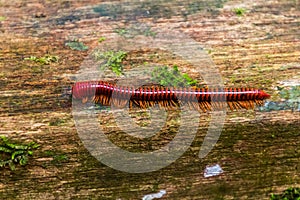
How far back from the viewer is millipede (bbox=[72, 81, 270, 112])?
4352mm

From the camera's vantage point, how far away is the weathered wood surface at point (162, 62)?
12.2 feet

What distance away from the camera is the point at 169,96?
440 cm

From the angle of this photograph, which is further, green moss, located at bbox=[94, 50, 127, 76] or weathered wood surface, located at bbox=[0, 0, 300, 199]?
green moss, located at bbox=[94, 50, 127, 76]

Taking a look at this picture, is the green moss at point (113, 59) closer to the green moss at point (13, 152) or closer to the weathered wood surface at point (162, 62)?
the weathered wood surface at point (162, 62)

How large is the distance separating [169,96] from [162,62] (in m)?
0.65

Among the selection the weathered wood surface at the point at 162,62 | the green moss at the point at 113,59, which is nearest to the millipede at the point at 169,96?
the weathered wood surface at the point at 162,62

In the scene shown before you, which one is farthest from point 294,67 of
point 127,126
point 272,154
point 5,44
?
point 5,44

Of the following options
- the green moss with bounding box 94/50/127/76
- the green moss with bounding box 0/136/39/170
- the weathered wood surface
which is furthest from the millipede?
the green moss with bounding box 0/136/39/170

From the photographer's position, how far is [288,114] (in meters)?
4.21

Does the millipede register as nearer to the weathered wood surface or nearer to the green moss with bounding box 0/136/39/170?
the weathered wood surface

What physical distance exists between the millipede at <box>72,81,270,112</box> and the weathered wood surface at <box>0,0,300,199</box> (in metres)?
0.17

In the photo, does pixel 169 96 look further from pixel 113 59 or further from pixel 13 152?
pixel 13 152

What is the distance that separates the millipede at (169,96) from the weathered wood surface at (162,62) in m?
0.17

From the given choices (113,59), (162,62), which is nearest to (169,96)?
(162,62)
